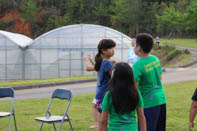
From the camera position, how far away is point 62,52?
26.6 metres

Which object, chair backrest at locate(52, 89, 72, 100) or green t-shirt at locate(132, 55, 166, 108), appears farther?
chair backrest at locate(52, 89, 72, 100)

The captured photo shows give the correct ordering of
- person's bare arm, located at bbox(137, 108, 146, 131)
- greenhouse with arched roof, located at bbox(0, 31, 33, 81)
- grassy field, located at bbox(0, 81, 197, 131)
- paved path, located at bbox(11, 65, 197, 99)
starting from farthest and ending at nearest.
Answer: greenhouse with arched roof, located at bbox(0, 31, 33, 81)
paved path, located at bbox(11, 65, 197, 99)
grassy field, located at bbox(0, 81, 197, 131)
person's bare arm, located at bbox(137, 108, 146, 131)

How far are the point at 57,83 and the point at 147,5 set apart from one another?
4634 centimetres

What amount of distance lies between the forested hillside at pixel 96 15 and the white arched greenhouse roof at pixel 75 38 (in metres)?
26.8

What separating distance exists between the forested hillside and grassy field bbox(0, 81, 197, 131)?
42221 mm

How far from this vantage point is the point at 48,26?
6781cm

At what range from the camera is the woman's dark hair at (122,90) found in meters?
3.62

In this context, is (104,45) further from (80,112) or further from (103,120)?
(80,112)

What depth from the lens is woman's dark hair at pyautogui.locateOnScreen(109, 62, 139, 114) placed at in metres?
3.62

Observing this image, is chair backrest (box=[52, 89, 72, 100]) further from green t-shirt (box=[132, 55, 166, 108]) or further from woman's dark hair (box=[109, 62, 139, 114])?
woman's dark hair (box=[109, 62, 139, 114])

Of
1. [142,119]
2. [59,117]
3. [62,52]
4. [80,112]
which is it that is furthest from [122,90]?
[62,52]

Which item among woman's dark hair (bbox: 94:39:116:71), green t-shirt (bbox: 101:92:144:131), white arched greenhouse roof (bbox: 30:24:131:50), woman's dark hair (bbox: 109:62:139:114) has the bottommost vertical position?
green t-shirt (bbox: 101:92:144:131)

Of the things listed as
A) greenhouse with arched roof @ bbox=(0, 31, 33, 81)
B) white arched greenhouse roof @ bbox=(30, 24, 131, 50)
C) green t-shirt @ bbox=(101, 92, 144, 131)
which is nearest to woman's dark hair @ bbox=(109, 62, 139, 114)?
green t-shirt @ bbox=(101, 92, 144, 131)

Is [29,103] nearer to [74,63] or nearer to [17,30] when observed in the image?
[74,63]
